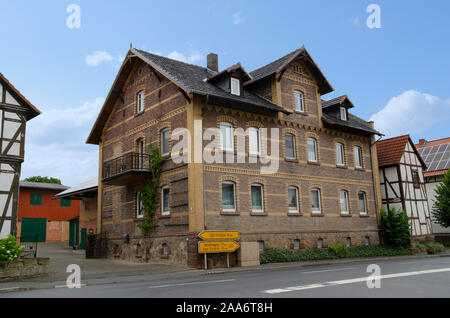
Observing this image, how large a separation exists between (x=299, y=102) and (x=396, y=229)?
10048mm

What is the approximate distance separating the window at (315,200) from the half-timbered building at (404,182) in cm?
725

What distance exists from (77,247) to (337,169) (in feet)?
68.3

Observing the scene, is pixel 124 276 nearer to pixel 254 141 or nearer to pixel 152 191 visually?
pixel 152 191

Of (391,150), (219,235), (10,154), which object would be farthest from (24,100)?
(391,150)

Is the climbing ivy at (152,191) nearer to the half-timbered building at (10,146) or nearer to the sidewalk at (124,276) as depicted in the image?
the sidewalk at (124,276)

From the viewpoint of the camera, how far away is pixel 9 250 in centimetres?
1349

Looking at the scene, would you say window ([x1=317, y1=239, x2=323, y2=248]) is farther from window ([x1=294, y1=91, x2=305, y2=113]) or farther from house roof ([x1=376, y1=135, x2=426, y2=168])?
house roof ([x1=376, y1=135, x2=426, y2=168])

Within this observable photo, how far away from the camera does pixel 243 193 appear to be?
1938 centimetres

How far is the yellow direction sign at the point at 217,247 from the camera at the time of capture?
54.4 feet

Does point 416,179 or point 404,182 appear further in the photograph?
point 416,179

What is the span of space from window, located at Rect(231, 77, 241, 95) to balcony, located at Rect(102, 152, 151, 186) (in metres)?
5.45

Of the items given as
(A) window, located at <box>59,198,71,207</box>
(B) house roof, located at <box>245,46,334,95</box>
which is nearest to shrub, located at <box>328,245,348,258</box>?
(B) house roof, located at <box>245,46,334,95</box>

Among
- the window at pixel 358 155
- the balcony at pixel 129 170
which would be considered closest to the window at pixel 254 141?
the balcony at pixel 129 170

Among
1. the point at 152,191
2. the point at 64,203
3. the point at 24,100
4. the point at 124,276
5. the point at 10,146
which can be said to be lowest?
the point at 124,276
